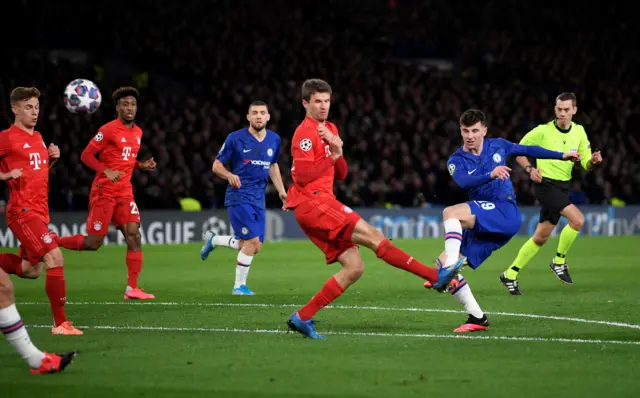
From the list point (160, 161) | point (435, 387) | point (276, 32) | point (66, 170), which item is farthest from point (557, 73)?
point (435, 387)

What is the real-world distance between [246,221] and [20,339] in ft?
22.6

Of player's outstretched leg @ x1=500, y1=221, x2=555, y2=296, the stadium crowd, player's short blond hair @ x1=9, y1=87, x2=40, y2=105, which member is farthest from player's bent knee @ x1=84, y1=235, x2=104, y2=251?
the stadium crowd

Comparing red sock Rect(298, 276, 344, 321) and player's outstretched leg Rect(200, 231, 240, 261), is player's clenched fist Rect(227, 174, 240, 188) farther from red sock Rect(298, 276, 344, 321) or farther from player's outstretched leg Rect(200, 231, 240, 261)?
red sock Rect(298, 276, 344, 321)

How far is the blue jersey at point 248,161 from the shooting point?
1398cm

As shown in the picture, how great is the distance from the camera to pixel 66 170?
23531 millimetres

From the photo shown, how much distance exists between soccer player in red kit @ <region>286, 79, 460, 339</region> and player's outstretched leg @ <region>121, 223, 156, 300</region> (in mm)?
4224

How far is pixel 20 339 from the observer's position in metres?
7.14

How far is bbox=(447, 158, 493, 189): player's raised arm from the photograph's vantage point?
10688 millimetres

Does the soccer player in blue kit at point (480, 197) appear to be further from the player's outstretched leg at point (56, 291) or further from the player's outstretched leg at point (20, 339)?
the player's outstretched leg at point (20, 339)

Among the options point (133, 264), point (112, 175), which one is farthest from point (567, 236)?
Result: point (112, 175)

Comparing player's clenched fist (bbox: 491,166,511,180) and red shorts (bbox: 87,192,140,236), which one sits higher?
player's clenched fist (bbox: 491,166,511,180)

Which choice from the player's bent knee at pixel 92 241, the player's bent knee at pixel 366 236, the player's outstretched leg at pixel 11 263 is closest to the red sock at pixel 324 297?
the player's bent knee at pixel 366 236

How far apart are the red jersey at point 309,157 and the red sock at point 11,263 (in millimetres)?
2530

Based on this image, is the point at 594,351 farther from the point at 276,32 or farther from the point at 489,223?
the point at 276,32
